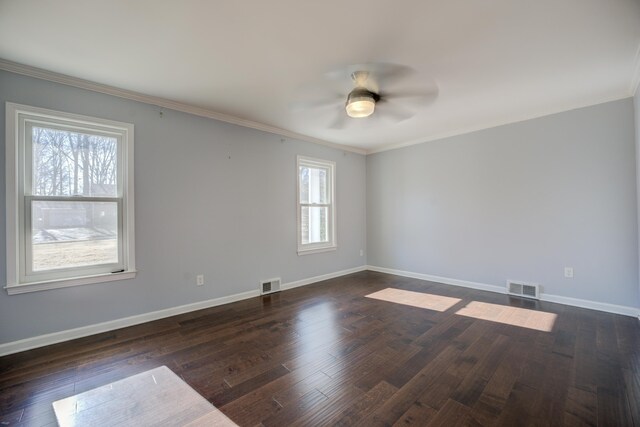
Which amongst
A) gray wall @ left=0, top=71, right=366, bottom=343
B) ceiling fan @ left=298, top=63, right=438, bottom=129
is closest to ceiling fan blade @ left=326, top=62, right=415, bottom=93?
ceiling fan @ left=298, top=63, right=438, bottom=129

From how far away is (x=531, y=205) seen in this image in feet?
12.6

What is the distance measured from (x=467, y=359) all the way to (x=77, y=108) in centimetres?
427

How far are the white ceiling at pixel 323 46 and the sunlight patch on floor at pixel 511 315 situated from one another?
251 centimetres

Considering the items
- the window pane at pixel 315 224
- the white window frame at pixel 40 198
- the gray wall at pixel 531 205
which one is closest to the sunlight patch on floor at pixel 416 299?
the gray wall at pixel 531 205

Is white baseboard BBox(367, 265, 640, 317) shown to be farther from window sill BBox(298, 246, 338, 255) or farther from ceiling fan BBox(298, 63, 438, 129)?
ceiling fan BBox(298, 63, 438, 129)

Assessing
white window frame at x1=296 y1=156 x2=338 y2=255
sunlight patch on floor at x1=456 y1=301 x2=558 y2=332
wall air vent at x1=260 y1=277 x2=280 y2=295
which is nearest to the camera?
sunlight patch on floor at x1=456 y1=301 x2=558 y2=332

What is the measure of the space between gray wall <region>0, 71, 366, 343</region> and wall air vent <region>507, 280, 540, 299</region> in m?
2.97

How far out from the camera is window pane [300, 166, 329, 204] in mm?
4951

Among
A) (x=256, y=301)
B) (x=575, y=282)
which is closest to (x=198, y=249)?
(x=256, y=301)

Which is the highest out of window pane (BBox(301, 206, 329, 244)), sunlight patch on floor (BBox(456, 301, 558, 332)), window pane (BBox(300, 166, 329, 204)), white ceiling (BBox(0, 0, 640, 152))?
white ceiling (BBox(0, 0, 640, 152))

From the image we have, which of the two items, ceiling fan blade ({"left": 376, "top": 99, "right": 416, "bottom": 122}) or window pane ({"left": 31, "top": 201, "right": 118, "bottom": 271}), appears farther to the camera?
ceiling fan blade ({"left": 376, "top": 99, "right": 416, "bottom": 122})

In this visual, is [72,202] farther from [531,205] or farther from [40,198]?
[531,205]

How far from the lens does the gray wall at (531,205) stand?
3279 millimetres

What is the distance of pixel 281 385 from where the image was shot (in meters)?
1.98
